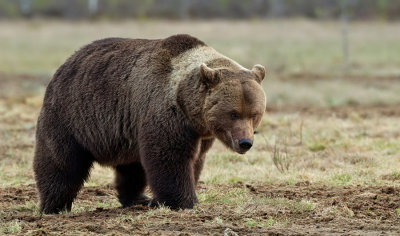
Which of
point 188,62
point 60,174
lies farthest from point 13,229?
point 188,62

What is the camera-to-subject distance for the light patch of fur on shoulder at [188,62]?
22.6 feet

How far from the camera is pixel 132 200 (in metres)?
7.93

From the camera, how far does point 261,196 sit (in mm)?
7770

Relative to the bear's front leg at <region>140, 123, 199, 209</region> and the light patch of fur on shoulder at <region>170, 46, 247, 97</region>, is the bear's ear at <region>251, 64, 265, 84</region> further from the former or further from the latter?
the bear's front leg at <region>140, 123, 199, 209</region>

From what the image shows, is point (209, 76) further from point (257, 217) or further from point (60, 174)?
point (60, 174)

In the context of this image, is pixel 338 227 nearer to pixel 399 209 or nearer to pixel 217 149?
pixel 399 209

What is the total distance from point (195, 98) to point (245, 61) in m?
18.7

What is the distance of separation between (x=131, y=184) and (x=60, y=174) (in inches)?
35.7

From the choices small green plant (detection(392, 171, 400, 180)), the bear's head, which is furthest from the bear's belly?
small green plant (detection(392, 171, 400, 180))

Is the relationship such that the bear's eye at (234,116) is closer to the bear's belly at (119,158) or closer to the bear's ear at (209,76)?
the bear's ear at (209,76)

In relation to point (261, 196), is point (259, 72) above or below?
above

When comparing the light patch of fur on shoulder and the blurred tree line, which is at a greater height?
the light patch of fur on shoulder

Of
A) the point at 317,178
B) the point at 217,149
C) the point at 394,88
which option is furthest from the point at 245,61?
the point at 317,178

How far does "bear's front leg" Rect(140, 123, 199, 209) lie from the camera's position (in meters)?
6.70
